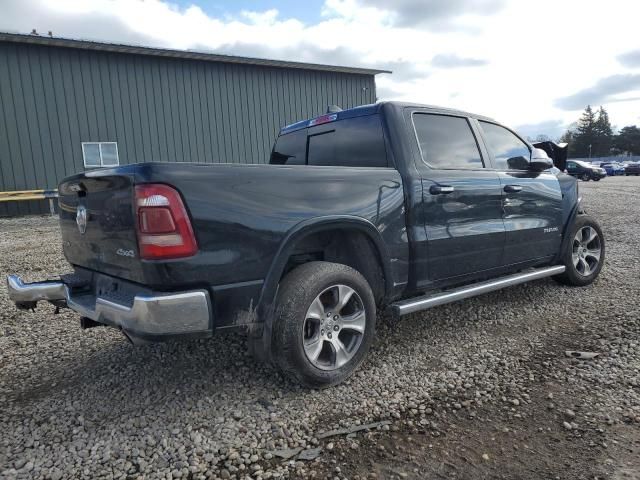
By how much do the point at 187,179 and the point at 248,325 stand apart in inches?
35.0

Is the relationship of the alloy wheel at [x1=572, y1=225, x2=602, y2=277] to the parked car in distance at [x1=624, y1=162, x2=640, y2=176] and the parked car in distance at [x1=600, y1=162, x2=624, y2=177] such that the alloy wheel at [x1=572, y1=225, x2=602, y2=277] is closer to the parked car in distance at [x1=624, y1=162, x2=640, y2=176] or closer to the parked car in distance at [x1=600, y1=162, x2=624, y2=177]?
the parked car in distance at [x1=624, y1=162, x2=640, y2=176]

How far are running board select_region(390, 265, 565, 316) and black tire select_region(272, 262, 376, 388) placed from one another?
0.30 meters

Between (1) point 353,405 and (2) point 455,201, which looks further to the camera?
(2) point 455,201

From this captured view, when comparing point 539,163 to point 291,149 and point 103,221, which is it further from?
point 103,221

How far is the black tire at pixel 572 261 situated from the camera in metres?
4.77

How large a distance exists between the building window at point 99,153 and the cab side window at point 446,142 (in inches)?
524

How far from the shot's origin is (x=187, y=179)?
2314 mm

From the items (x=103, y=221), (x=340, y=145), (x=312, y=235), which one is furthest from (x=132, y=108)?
(x=312, y=235)

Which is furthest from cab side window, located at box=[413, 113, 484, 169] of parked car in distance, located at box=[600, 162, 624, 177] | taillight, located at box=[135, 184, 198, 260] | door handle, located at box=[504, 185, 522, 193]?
parked car in distance, located at box=[600, 162, 624, 177]

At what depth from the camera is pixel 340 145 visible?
12.4 ft

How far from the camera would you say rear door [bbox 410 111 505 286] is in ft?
11.2

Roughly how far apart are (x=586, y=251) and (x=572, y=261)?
1.22ft

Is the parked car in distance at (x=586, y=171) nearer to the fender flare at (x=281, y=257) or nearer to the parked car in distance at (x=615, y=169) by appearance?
the parked car in distance at (x=615, y=169)

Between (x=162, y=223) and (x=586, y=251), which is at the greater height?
(x=162, y=223)
